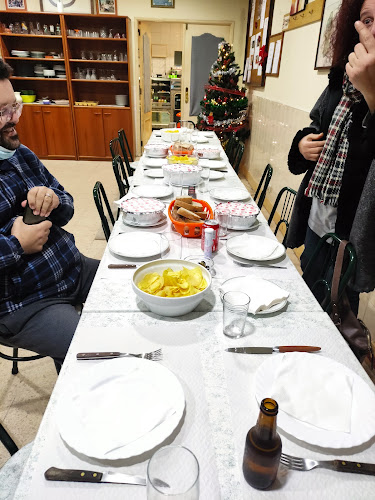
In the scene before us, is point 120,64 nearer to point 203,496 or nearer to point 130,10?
point 130,10

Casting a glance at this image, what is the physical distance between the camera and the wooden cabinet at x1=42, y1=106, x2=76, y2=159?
5816mm

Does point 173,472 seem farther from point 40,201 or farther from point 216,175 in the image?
point 216,175

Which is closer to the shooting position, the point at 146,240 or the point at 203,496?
the point at 203,496

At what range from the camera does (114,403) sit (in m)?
0.71

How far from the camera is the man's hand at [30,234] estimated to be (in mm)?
1287

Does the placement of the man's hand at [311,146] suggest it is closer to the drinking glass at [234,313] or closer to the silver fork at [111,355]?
the drinking glass at [234,313]

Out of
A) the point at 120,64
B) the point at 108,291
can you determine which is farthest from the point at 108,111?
the point at 108,291

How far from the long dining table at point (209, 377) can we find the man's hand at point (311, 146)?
19.5 inches

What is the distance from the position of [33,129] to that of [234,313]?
6048mm

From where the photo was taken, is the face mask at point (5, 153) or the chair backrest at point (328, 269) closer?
the chair backrest at point (328, 269)

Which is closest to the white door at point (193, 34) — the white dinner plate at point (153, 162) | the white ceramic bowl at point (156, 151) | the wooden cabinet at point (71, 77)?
the wooden cabinet at point (71, 77)

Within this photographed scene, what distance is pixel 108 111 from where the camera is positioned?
587cm

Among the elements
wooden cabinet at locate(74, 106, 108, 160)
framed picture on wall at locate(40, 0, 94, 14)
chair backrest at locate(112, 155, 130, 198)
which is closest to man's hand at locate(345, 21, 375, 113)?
chair backrest at locate(112, 155, 130, 198)

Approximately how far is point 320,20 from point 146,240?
98.9 inches
